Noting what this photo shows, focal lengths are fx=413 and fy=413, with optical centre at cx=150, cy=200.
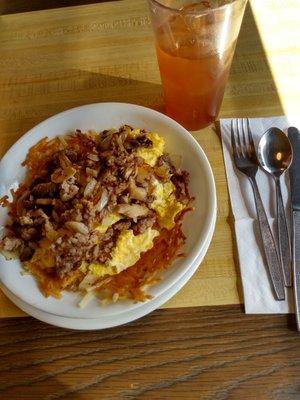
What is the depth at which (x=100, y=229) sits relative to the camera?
2.96 ft

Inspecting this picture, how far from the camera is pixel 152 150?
101cm

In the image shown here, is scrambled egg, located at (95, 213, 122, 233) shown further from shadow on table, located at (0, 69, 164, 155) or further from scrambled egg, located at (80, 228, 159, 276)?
shadow on table, located at (0, 69, 164, 155)

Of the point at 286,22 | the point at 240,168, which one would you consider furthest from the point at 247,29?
the point at 240,168

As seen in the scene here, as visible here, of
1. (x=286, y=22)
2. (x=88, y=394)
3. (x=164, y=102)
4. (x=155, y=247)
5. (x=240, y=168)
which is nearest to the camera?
(x=88, y=394)

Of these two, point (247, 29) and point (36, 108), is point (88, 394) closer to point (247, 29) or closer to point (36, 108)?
point (36, 108)

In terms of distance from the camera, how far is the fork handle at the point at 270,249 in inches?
34.6

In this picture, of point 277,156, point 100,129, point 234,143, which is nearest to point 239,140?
point 234,143

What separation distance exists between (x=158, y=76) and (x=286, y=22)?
48 centimetres

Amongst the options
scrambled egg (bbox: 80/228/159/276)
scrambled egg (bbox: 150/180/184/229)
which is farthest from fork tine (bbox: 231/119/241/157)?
scrambled egg (bbox: 80/228/159/276)

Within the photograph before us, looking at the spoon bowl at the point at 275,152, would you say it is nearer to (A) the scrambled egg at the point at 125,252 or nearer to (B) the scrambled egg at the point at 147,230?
(B) the scrambled egg at the point at 147,230

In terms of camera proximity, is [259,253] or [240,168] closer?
[259,253]

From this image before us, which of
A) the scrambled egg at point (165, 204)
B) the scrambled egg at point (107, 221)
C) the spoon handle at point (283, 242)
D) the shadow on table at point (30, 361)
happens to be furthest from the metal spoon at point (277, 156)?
the shadow on table at point (30, 361)

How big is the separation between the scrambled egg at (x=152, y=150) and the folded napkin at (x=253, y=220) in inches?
7.7

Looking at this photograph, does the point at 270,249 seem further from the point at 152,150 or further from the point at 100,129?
the point at 100,129
